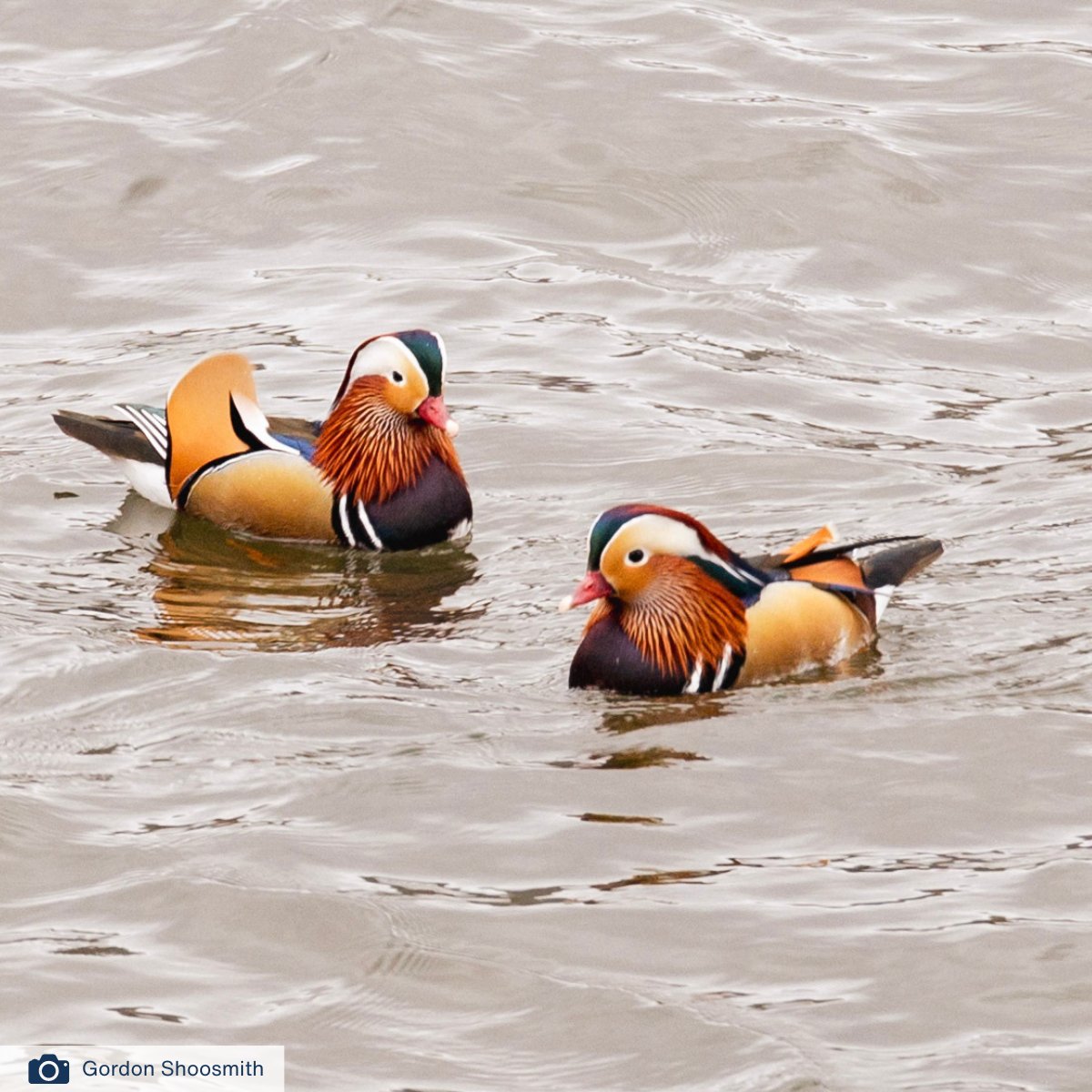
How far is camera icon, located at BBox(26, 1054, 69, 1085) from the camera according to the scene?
18.1 feet

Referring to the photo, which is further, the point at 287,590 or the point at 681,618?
the point at 287,590

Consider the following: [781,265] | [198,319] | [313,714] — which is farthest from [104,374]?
[313,714]

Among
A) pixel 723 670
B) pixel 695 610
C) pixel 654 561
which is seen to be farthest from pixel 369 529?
pixel 723 670

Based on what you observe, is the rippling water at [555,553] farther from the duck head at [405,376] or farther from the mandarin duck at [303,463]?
the duck head at [405,376]

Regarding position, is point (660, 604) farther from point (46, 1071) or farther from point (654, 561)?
point (46, 1071)

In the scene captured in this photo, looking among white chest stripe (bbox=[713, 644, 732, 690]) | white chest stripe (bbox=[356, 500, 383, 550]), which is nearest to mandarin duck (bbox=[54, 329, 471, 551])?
white chest stripe (bbox=[356, 500, 383, 550])

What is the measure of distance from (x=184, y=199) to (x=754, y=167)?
3.53 meters

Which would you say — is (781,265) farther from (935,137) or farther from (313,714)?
(313,714)

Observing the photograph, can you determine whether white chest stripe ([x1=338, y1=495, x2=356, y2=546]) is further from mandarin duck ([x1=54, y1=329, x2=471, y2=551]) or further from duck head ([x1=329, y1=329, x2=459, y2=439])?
duck head ([x1=329, y1=329, x2=459, y2=439])

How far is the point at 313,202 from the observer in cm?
1427

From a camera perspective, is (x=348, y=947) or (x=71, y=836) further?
(x=71, y=836)

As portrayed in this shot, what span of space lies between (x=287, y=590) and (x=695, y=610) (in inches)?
86.2

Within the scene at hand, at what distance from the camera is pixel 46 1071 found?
552 centimetres

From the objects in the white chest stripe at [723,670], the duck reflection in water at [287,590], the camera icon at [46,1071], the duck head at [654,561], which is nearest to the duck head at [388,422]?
the duck reflection in water at [287,590]
